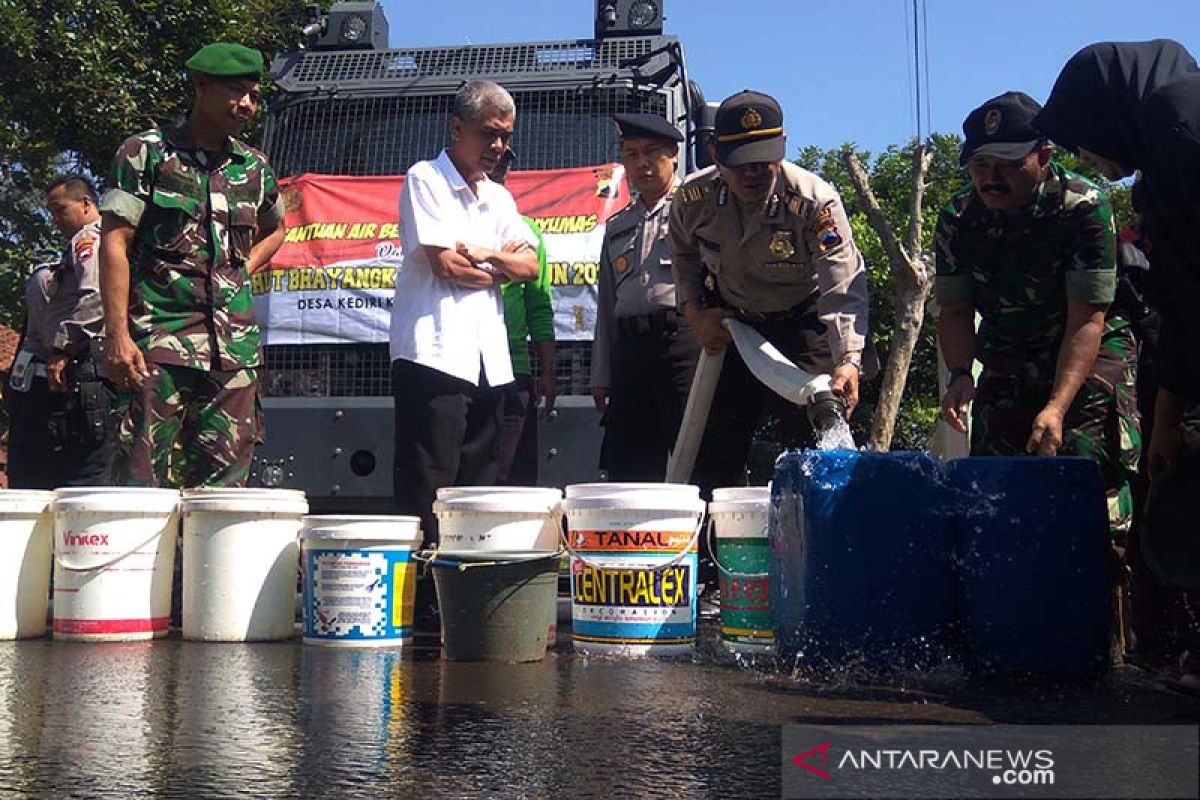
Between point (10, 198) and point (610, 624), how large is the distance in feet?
39.8

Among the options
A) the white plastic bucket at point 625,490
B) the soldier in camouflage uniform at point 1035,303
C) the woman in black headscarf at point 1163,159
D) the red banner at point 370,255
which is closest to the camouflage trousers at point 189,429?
the white plastic bucket at point 625,490

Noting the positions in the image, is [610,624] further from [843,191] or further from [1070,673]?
[843,191]

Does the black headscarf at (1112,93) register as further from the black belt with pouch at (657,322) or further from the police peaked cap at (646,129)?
the police peaked cap at (646,129)

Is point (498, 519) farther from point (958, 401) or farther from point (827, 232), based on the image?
point (958, 401)

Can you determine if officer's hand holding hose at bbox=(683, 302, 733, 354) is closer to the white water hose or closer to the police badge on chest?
the white water hose

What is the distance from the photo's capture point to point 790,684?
3713mm

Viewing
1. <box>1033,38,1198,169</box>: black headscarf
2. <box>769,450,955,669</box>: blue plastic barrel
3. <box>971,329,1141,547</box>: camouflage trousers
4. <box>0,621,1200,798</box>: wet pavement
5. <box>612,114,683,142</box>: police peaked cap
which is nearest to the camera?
<box>0,621,1200,798</box>: wet pavement

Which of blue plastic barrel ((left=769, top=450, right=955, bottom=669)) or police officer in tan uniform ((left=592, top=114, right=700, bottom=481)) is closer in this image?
blue plastic barrel ((left=769, top=450, right=955, bottom=669))

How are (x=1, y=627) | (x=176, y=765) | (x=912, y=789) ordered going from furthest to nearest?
(x=1, y=627), (x=176, y=765), (x=912, y=789)

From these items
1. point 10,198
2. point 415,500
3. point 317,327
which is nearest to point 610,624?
point 415,500

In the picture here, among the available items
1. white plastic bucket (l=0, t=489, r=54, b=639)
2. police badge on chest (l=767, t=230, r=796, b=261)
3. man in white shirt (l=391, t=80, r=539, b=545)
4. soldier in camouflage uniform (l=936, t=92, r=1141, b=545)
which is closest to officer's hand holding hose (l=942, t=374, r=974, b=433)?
soldier in camouflage uniform (l=936, t=92, r=1141, b=545)

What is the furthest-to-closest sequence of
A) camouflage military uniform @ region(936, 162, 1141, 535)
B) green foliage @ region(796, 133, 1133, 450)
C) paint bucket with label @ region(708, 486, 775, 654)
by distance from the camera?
green foliage @ region(796, 133, 1133, 450), camouflage military uniform @ region(936, 162, 1141, 535), paint bucket with label @ region(708, 486, 775, 654)

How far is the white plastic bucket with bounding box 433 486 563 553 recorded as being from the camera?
179 inches

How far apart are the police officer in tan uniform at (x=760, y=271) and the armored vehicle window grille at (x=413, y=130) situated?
91.6 inches
